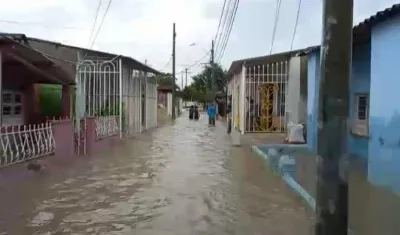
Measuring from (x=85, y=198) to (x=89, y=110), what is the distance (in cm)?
1216

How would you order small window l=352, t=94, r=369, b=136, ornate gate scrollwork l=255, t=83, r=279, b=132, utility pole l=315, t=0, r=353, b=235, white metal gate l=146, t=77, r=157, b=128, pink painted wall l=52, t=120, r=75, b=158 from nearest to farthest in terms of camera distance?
utility pole l=315, t=0, r=353, b=235 → pink painted wall l=52, t=120, r=75, b=158 → small window l=352, t=94, r=369, b=136 → ornate gate scrollwork l=255, t=83, r=279, b=132 → white metal gate l=146, t=77, r=157, b=128

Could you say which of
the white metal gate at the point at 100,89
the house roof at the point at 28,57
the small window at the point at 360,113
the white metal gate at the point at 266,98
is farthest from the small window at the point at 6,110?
the white metal gate at the point at 266,98

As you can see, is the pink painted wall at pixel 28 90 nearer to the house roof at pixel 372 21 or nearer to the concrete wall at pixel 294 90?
the house roof at pixel 372 21

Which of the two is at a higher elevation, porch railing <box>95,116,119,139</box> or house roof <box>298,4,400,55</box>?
house roof <box>298,4,400,55</box>

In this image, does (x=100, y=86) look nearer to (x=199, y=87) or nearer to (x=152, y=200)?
(x=152, y=200)

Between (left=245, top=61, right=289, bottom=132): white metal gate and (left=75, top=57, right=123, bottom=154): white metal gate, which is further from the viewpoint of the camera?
(left=245, top=61, right=289, bottom=132): white metal gate

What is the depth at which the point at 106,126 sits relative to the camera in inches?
734

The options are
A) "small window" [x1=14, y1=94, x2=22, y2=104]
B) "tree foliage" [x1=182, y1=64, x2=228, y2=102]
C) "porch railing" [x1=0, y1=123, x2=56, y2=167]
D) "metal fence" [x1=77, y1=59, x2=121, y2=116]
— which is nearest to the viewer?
"porch railing" [x1=0, y1=123, x2=56, y2=167]

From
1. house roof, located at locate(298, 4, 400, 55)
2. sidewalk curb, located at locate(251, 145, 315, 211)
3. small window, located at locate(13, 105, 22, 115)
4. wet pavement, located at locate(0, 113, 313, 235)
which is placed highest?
house roof, located at locate(298, 4, 400, 55)

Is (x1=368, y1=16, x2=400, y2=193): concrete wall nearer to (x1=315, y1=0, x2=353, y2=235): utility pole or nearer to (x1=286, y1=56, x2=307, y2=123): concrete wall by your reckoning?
(x1=315, y1=0, x2=353, y2=235): utility pole

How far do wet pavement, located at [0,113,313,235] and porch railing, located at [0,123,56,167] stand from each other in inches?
24.7

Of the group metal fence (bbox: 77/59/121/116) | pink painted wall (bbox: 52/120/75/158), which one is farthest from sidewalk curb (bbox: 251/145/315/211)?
metal fence (bbox: 77/59/121/116)

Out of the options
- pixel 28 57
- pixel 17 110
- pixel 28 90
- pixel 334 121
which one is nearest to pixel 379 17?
pixel 334 121

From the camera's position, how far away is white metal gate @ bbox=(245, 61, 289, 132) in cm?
2388
